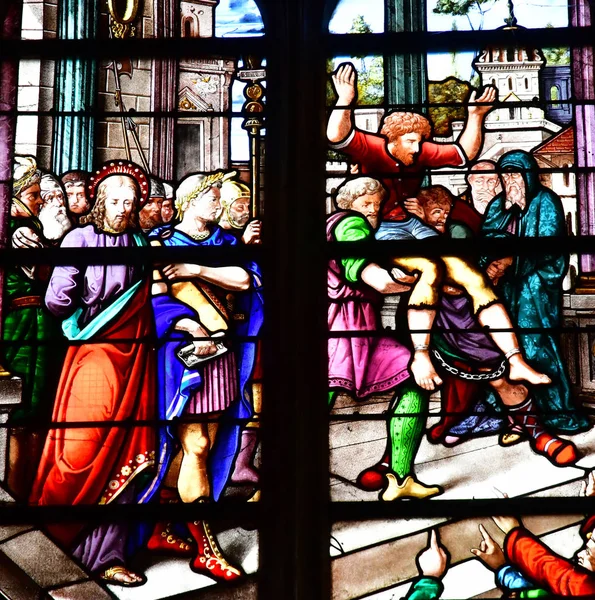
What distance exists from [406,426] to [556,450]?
2.08 ft

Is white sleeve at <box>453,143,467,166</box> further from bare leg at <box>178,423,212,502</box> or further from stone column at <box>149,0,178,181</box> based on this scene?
bare leg at <box>178,423,212,502</box>

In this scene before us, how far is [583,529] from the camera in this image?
532cm

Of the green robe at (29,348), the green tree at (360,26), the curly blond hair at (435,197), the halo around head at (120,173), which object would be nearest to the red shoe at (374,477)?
the curly blond hair at (435,197)

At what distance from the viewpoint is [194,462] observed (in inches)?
216

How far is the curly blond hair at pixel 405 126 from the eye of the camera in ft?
19.9

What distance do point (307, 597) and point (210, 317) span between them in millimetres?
1329

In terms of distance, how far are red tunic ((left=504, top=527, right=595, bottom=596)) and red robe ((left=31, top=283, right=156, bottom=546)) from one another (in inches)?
60.9

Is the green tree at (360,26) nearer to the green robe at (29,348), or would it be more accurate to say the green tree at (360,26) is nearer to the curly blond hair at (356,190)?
the curly blond hair at (356,190)

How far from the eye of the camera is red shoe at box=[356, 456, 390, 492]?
5.41 metres

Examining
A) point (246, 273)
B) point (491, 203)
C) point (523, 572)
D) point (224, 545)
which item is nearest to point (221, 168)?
point (246, 273)

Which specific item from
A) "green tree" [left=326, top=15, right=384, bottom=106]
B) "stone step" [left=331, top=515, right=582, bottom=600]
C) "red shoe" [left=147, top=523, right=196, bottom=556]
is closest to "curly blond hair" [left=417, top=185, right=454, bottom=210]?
"green tree" [left=326, top=15, right=384, bottom=106]

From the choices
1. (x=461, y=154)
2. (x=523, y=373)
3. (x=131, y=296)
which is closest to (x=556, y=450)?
(x=523, y=373)

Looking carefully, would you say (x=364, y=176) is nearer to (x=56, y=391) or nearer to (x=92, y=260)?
(x=92, y=260)

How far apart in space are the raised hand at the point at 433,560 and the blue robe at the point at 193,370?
0.88 m
